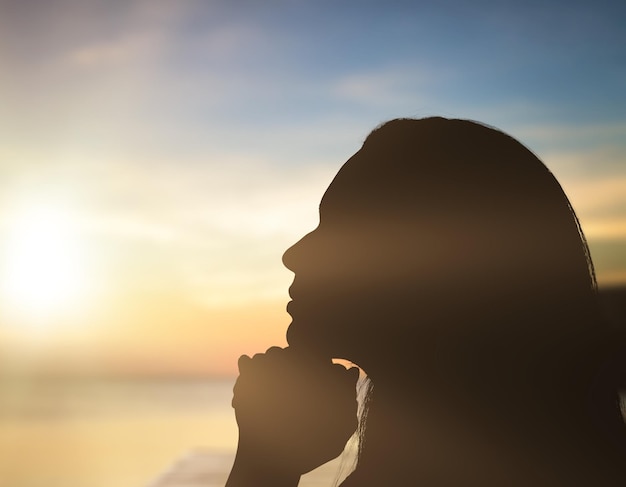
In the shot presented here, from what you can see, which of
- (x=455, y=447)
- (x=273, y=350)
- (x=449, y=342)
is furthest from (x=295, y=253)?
(x=455, y=447)

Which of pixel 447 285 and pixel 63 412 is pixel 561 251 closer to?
pixel 447 285

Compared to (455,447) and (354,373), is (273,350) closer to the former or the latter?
(354,373)

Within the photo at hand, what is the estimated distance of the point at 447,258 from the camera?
100 centimetres

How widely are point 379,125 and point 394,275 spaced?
0.28 m

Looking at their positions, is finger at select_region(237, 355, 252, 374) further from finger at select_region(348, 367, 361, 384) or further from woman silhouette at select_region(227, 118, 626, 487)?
finger at select_region(348, 367, 361, 384)

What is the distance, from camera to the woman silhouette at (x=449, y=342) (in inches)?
37.7

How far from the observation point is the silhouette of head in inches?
38.5

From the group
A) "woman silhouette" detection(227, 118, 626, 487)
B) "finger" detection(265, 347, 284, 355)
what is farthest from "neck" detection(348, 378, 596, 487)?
"finger" detection(265, 347, 284, 355)

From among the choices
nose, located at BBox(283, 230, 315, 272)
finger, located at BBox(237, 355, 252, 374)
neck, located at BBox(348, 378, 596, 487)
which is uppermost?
nose, located at BBox(283, 230, 315, 272)

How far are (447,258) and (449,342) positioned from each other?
0.13 m

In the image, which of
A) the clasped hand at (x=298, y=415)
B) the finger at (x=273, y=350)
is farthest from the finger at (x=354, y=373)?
the finger at (x=273, y=350)

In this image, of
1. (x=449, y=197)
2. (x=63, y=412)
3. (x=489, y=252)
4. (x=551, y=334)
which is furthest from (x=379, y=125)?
(x=63, y=412)

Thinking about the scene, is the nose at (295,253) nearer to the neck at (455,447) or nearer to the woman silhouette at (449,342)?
the woman silhouette at (449,342)

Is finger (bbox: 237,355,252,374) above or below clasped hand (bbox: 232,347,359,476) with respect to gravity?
above
